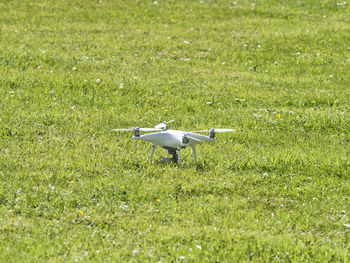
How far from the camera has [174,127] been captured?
9250mm

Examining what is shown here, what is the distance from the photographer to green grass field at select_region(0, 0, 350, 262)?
5645 millimetres

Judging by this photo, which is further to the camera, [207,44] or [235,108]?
[207,44]

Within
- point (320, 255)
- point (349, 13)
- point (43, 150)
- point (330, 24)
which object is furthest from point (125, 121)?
point (349, 13)

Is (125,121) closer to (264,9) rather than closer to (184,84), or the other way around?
(184,84)

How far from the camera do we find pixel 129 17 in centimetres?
1656

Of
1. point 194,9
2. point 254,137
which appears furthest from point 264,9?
point 254,137

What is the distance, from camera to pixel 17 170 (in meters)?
7.19

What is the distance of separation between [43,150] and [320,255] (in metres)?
4.22

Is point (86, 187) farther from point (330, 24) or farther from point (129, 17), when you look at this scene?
point (330, 24)

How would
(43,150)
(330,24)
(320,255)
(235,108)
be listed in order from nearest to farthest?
(320,255) < (43,150) < (235,108) < (330,24)

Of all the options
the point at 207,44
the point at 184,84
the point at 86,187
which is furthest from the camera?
the point at 207,44

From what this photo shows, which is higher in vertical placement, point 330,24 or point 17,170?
point 330,24

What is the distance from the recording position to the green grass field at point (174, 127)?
18.5 ft

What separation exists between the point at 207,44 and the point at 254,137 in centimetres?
608
